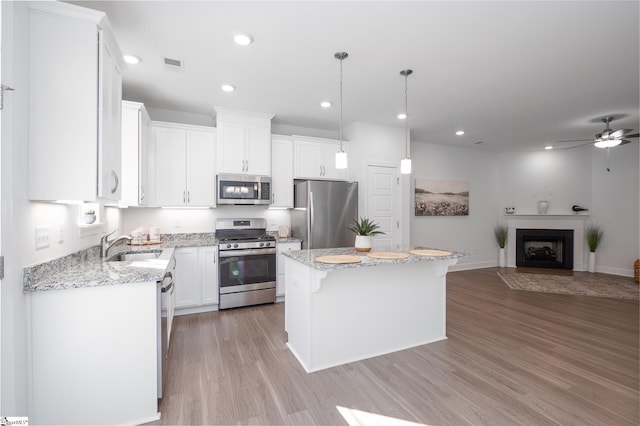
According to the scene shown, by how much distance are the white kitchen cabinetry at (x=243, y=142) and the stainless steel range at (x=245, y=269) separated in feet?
2.82

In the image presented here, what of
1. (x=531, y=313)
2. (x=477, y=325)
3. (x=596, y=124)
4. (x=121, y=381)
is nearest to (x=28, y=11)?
(x=121, y=381)

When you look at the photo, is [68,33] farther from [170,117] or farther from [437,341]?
[437,341]

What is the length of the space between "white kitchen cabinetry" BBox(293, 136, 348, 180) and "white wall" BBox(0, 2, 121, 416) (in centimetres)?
307

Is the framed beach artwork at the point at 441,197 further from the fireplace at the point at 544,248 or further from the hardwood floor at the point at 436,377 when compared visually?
the hardwood floor at the point at 436,377

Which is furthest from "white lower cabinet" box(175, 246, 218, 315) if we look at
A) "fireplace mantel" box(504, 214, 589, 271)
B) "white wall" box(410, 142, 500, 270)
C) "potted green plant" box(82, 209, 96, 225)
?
"fireplace mantel" box(504, 214, 589, 271)

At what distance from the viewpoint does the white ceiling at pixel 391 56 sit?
6.70ft

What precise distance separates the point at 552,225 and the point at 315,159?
224 inches

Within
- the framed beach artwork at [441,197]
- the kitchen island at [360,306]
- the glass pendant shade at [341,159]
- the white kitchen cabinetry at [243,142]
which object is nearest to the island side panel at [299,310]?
the kitchen island at [360,306]

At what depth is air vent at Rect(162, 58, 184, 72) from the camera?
2.69 metres

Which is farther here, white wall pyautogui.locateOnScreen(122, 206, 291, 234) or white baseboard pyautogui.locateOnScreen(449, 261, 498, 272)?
white baseboard pyautogui.locateOnScreen(449, 261, 498, 272)

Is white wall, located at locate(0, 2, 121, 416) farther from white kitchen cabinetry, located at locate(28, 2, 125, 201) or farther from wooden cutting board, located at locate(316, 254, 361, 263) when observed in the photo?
wooden cutting board, located at locate(316, 254, 361, 263)

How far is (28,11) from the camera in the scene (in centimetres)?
158

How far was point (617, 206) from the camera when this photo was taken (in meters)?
5.77

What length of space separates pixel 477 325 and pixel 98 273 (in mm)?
3530
